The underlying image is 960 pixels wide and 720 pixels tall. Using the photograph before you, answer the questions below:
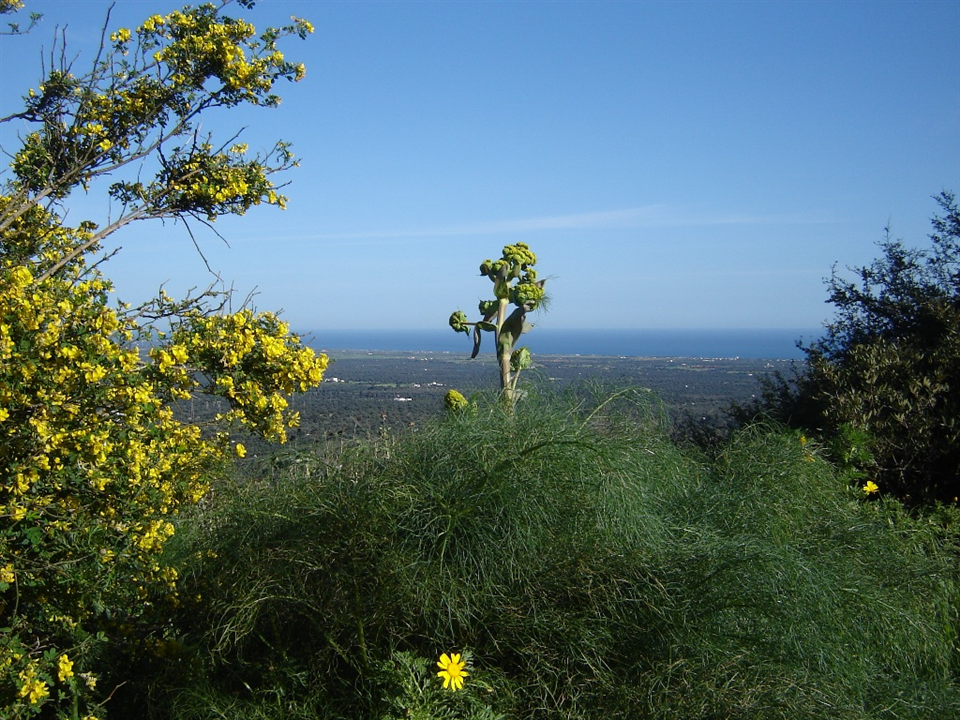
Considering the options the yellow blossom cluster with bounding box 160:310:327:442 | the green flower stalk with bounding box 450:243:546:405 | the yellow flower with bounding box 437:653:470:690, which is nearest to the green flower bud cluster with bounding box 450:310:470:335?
the green flower stalk with bounding box 450:243:546:405

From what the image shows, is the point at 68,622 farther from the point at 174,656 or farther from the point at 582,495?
the point at 582,495

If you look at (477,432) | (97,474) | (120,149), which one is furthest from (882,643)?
(120,149)

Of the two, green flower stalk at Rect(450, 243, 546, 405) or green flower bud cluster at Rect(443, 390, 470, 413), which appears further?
green flower stalk at Rect(450, 243, 546, 405)

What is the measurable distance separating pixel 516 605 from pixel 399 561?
1.36ft

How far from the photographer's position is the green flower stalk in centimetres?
477

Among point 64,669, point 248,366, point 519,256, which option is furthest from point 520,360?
point 64,669

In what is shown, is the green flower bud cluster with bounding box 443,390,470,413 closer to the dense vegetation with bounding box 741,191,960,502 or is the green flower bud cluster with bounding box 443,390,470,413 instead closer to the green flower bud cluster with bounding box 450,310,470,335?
the green flower bud cluster with bounding box 450,310,470,335

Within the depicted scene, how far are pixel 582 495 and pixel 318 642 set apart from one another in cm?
104

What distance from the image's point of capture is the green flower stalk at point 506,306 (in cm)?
477

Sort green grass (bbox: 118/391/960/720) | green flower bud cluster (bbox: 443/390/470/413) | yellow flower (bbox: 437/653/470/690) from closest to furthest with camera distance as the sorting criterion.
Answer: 1. yellow flower (bbox: 437/653/470/690)
2. green grass (bbox: 118/391/960/720)
3. green flower bud cluster (bbox: 443/390/470/413)

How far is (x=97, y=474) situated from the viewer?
3.18 meters

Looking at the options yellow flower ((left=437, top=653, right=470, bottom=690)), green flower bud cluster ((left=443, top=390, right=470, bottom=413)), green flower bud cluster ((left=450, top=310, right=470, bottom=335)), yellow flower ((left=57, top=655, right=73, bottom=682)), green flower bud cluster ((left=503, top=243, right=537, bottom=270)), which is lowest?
yellow flower ((left=57, top=655, right=73, bottom=682))

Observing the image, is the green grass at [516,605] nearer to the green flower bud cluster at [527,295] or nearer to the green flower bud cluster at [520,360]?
the green flower bud cluster at [520,360]

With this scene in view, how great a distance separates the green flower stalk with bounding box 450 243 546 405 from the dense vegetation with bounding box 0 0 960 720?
629 mm
